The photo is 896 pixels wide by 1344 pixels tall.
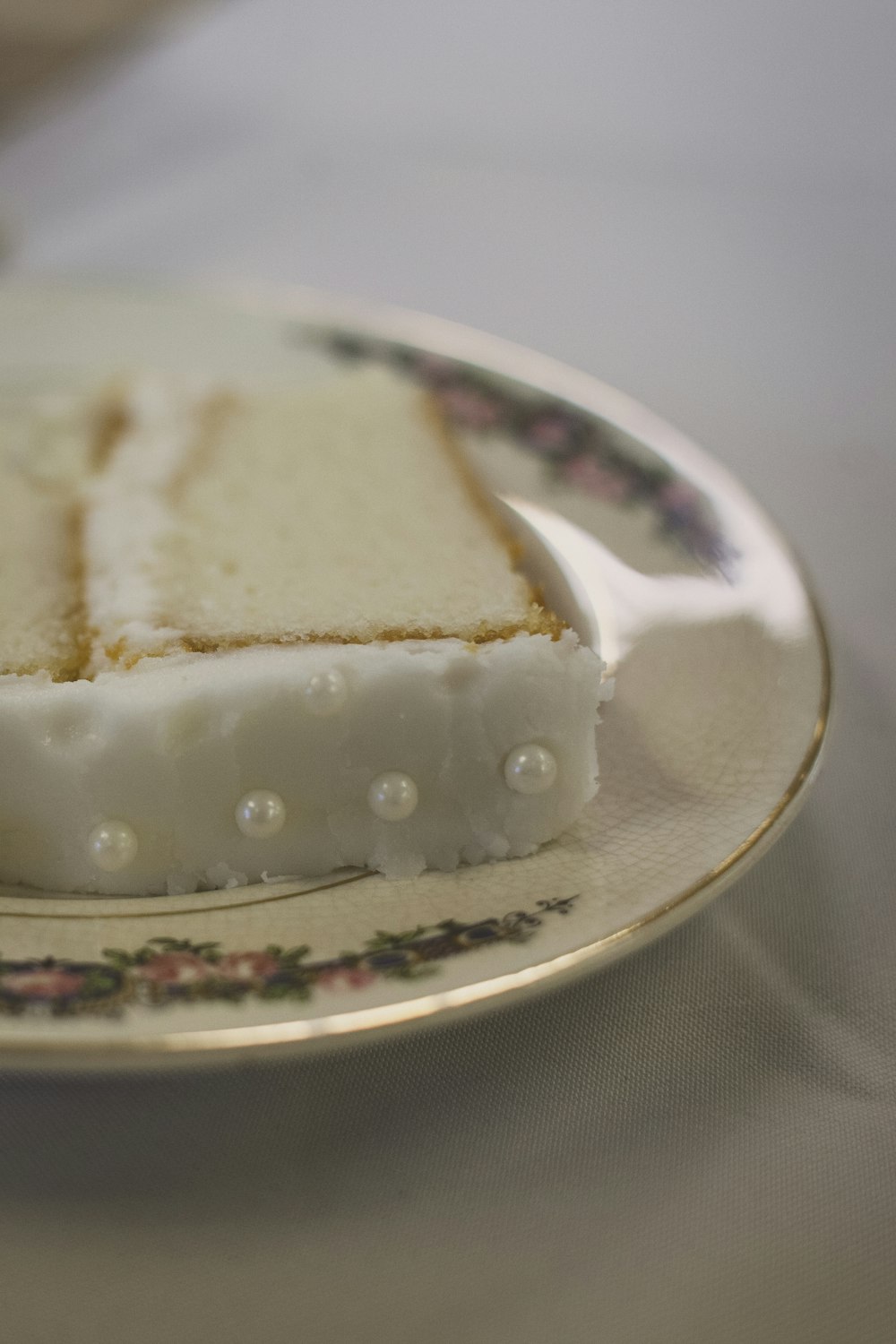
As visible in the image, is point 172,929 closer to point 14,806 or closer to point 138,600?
point 14,806

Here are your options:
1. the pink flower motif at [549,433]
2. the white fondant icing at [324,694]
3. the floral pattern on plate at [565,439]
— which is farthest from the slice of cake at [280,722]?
the pink flower motif at [549,433]

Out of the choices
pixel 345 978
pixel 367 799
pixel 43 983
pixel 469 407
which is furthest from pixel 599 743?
pixel 469 407

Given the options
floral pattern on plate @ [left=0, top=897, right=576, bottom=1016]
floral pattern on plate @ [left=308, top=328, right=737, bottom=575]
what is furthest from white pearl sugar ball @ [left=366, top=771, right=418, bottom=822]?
floral pattern on plate @ [left=308, top=328, right=737, bottom=575]

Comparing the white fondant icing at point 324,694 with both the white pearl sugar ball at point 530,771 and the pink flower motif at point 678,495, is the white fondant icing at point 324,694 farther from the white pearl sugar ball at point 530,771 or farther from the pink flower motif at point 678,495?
the pink flower motif at point 678,495

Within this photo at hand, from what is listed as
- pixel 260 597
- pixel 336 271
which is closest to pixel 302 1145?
pixel 260 597

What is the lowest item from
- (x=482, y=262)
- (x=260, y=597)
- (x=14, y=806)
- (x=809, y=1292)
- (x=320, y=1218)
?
(x=809, y=1292)

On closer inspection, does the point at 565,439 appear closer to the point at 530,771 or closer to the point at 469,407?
the point at 469,407
